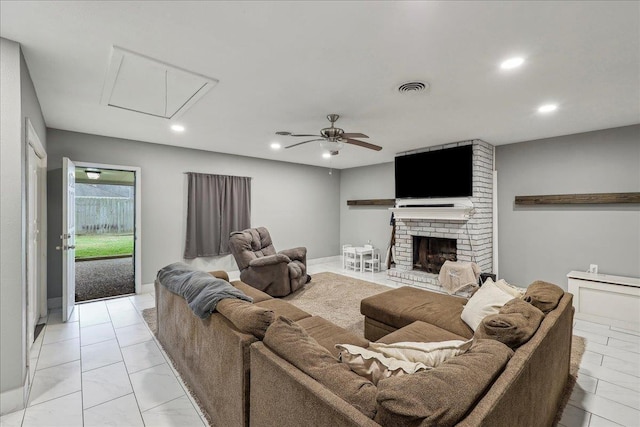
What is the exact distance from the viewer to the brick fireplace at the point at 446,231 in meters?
4.60

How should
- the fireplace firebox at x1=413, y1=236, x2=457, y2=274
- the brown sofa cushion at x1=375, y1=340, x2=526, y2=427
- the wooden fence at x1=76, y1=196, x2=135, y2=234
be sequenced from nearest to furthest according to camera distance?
1. the brown sofa cushion at x1=375, y1=340, x2=526, y2=427
2. the fireplace firebox at x1=413, y1=236, x2=457, y2=274
3. the wooden fence at x1=76, y1=196, x2=135, y2=234

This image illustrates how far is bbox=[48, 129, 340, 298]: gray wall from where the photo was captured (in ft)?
14.0

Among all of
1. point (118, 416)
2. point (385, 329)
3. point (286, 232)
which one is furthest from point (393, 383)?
point (286, 232)

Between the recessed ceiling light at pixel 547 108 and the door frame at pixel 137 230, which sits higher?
the recessed ceiling light at pixel 547 108

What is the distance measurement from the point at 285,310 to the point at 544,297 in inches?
76.5

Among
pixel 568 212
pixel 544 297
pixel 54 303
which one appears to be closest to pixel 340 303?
pixel 544 297

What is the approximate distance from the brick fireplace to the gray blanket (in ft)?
12.7

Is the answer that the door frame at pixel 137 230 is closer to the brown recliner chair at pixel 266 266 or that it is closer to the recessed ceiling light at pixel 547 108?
the brown recliner chair at pixel 266 266

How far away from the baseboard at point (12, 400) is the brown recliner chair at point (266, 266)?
105 inches

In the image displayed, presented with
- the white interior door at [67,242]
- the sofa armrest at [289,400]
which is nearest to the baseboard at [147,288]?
the white interior door at [67,242]

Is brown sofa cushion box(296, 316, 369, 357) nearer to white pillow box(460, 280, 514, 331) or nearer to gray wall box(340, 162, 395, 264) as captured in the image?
white pillow box(460, 280, 514, 331)

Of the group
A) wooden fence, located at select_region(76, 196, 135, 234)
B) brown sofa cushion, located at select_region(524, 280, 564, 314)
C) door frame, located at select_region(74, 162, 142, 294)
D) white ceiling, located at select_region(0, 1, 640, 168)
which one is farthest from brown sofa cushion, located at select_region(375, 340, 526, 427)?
wooden fence, located at select_region(76, 196, 135, 234)

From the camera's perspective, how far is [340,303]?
414 centimetres

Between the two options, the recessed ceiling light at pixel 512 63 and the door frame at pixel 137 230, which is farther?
the door frame at pixel 137 230
